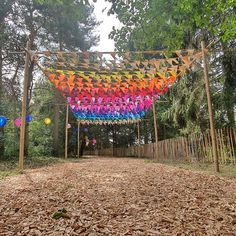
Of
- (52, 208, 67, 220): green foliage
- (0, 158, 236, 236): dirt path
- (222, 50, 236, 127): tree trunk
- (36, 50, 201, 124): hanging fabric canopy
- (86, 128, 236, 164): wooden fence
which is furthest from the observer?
(222, 50, 236, 127): tree trunk

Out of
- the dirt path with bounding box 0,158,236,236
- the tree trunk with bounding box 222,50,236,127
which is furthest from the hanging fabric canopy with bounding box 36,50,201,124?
the dirt path with bounding box 0,158,236,236

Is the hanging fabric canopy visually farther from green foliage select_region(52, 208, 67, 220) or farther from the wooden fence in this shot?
green foliage select_region(52, 208, 67, 220)

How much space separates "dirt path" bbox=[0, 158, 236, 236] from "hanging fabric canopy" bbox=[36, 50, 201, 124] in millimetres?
3118

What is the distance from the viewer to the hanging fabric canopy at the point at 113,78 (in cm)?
550

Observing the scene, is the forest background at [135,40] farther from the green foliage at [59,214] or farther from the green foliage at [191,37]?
the green foliage at [59,214]

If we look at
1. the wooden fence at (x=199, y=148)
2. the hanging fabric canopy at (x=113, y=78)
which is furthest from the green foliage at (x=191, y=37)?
the wooden fence at (x=199, y=148)

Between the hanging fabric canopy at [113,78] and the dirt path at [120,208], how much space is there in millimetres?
3118

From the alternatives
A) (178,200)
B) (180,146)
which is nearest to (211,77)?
(180,146)

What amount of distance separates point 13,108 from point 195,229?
9166 millimetres

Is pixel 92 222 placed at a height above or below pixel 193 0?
below

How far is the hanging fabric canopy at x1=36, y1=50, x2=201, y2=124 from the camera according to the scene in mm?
5500

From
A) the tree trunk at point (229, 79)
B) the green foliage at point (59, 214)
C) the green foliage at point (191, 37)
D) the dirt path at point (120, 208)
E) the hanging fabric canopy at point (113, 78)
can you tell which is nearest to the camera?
the dirt path at point (120, 208)

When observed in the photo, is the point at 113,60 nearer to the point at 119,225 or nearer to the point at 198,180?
the point at 198,180

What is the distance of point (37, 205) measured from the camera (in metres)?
2.63
